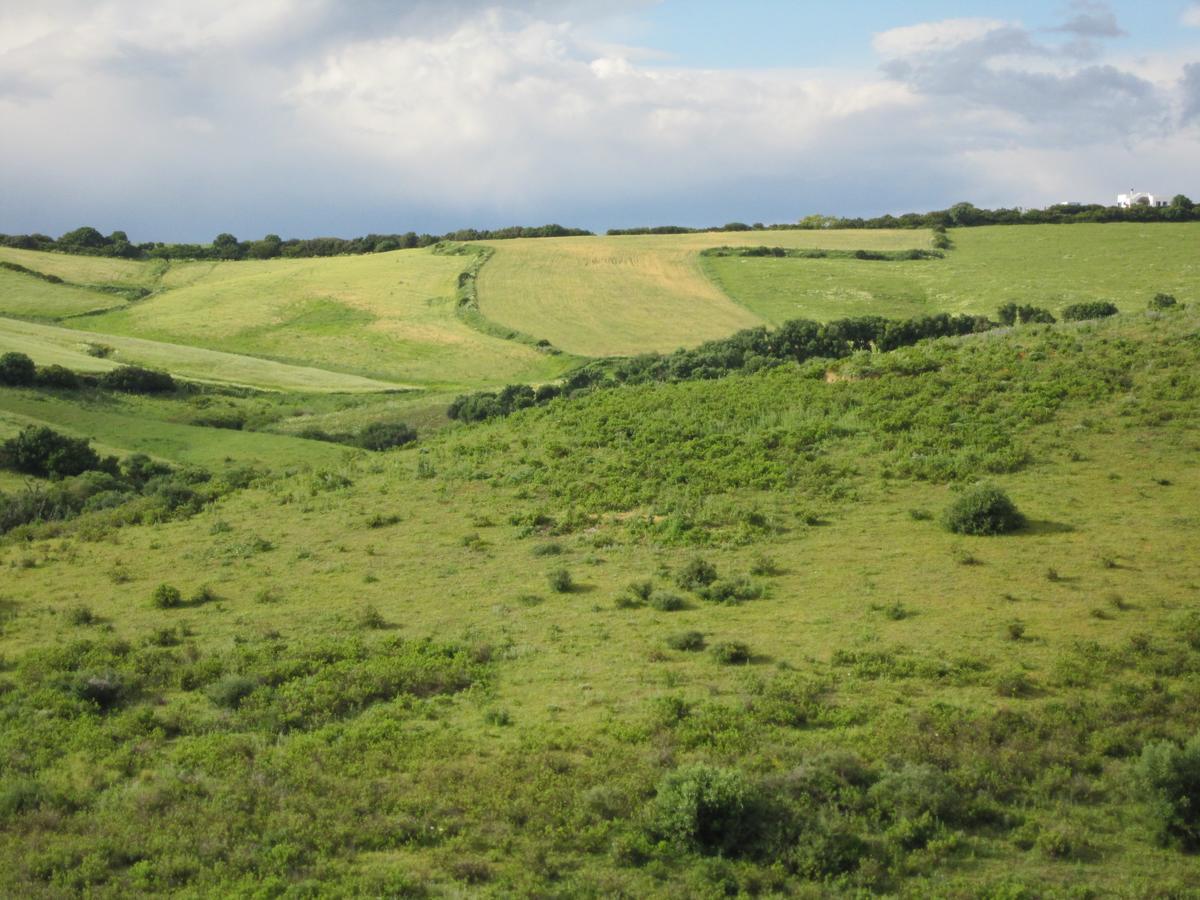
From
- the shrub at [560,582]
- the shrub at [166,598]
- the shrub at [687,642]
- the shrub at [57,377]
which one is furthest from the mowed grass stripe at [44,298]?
the shrub at [687,642]

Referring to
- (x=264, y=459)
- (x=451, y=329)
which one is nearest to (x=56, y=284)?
(x=451, y=329)

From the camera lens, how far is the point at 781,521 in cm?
3362

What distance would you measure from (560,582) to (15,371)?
52.7 m

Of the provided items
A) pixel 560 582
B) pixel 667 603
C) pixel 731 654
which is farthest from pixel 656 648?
pixel 560 582

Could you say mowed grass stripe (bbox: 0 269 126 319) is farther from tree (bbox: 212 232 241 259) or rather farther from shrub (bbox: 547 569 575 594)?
shrub (bbox: 547 569 575 594)

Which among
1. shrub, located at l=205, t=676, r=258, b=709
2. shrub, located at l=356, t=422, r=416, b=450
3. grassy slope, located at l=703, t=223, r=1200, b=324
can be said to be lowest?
shrub, located at l=205, t=676, r=258, b=709

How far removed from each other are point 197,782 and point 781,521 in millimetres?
20892

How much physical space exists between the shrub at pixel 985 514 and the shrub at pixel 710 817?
17.5 metres

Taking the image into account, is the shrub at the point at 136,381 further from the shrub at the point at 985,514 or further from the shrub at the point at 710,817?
the shrub at the point at 710,817

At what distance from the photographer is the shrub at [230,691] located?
68.3 feet

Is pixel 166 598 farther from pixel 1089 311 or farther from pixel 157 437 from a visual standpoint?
pixel 1089 311

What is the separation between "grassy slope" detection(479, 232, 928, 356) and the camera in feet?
294

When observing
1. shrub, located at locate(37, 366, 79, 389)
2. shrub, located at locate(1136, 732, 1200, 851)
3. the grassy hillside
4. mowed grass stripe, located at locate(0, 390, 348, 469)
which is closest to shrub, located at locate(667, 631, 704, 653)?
the grassy hillside

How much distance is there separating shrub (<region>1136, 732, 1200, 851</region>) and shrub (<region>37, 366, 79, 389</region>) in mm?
68075
